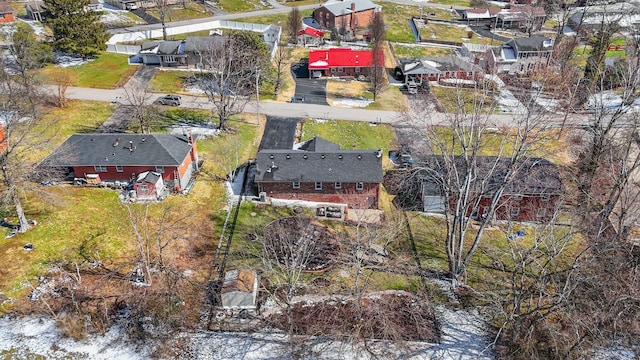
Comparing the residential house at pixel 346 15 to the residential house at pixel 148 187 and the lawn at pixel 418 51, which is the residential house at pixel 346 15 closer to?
the lawn at pixel 418 51

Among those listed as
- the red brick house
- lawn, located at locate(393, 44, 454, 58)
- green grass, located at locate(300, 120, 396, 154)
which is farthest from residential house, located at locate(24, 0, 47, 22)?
the red brick house

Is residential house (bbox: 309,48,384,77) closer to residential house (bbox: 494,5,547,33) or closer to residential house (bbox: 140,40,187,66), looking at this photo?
residential house (bbox: 140,40,187,66)

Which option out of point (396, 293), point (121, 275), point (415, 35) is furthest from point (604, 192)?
point (415, 35)

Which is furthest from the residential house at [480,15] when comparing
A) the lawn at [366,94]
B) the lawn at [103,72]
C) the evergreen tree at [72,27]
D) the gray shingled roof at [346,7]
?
the evergreen tree at [72,27]

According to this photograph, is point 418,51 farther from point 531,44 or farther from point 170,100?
point 170,100

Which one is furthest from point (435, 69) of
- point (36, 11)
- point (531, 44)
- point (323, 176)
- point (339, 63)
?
point (36, 11)

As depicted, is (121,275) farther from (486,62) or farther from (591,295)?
(486,62)
